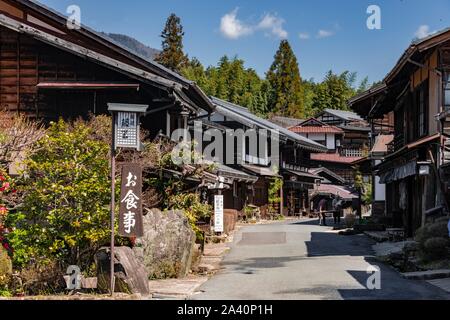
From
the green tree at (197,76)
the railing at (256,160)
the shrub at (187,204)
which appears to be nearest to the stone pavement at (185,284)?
the shrub at (187,204)

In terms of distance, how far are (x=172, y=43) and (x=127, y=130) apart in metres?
61.5

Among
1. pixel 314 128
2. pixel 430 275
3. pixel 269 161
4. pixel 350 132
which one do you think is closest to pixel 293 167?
pixel 269 161

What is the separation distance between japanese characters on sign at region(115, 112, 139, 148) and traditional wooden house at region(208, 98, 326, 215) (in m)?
23.6

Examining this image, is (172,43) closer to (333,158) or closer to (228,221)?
(333,158)

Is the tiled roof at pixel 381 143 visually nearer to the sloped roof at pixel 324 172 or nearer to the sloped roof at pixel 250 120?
the sloped roof at pixel 250 120

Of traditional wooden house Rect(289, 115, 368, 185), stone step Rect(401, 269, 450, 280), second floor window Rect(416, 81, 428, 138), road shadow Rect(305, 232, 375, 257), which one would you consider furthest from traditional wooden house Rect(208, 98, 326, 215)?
stone step Rect(401, 269, 450, 280)

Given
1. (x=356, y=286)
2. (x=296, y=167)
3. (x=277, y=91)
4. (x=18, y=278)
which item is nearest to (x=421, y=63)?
(x=356, y=286)

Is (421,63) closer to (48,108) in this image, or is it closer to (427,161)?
(427,161)

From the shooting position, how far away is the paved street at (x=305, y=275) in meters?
11.6

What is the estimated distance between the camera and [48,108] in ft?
66.9

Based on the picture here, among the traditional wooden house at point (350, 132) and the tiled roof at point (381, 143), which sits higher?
the traditional wooden house at point (350, 132)

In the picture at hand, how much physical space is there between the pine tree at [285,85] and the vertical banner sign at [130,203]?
76190 millimetres

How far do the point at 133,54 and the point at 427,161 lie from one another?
11.0 m

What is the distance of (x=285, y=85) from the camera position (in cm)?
8769
